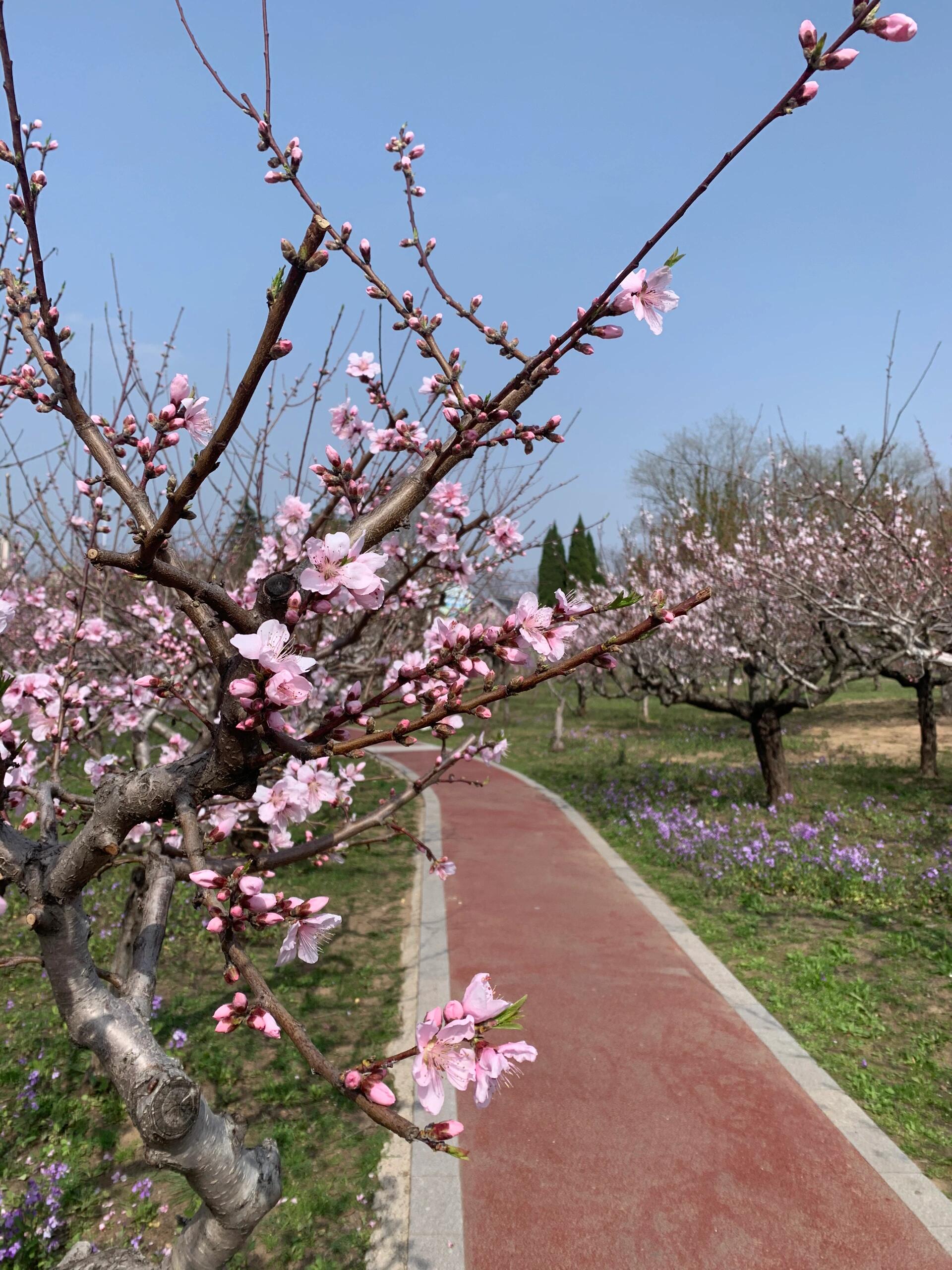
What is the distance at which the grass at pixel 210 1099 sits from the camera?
3258 millimetres

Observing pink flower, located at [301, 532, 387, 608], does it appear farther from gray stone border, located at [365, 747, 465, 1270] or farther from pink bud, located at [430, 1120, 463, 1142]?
gray stone border, located at [365, 747, 465, 1270]

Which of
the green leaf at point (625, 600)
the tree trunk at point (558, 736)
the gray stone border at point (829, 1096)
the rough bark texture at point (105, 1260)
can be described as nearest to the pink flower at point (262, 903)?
the green leaf at point (625, 600)

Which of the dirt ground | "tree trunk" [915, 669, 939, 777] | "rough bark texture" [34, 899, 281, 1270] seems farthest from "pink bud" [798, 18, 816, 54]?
the dirt ground

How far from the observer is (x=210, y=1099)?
416 cm

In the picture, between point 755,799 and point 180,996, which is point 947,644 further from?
point 180,996

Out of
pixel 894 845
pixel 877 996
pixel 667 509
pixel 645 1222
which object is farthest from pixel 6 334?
pixel 667 509

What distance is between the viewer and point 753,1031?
502cm

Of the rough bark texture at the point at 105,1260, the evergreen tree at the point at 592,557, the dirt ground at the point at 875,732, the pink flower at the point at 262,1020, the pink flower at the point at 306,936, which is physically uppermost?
the evergreen tree at the point at 592,557

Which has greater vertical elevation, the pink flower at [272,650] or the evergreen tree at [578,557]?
the evergreen tree at [578,557]

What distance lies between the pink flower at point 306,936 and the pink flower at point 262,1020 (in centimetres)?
9

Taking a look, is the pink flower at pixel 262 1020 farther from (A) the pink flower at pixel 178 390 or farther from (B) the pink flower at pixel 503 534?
(B) the pink flower at pixel 503 534

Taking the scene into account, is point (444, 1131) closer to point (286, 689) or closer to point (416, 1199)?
point (286, 689)

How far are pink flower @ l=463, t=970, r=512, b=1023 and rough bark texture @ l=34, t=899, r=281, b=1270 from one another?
0.87 m

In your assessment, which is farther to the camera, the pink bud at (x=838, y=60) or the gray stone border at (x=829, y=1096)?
the gray stone border at (x=829, y=1096)
